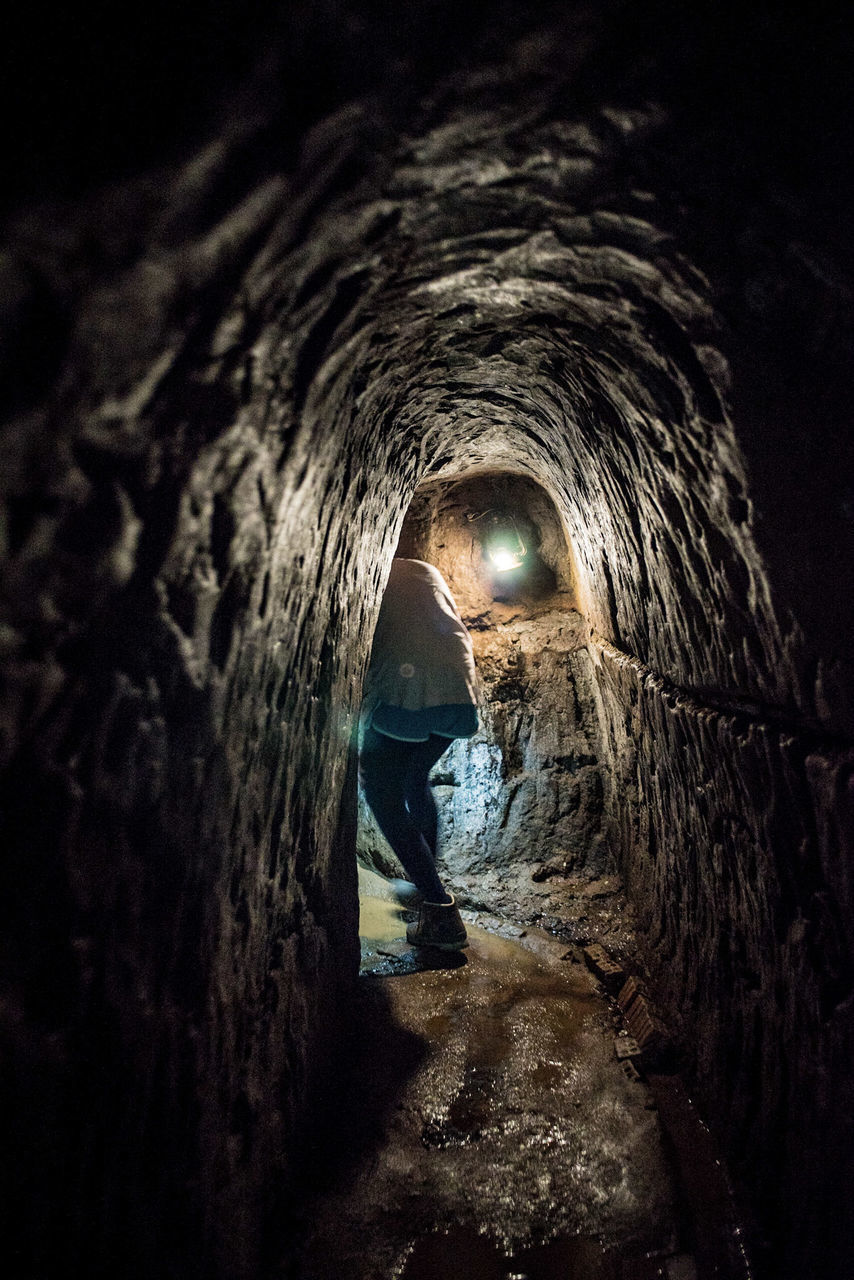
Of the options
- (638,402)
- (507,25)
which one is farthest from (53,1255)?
(638,402)

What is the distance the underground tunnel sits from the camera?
0.71 meters

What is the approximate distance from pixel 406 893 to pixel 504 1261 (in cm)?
236

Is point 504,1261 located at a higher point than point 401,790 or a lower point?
lower

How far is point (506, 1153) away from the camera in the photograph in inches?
71.6

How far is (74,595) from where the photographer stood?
76 cm

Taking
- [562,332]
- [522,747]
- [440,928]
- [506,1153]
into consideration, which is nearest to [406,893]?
[440,928]

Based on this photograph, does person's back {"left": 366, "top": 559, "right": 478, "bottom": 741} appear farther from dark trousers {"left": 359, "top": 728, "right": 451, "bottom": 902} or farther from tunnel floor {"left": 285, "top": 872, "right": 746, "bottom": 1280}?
tunnel floor {"left": 285, "top": 872, "right": 746, "bottom": 1280}

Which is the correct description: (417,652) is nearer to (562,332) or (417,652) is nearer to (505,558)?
(562,332)

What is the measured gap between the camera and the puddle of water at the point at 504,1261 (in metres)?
1.48

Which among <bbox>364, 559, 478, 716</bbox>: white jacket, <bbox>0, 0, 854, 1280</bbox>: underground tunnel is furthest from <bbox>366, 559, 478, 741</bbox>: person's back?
<bbox>0, 0, 854, 1280</bbox>: underground tunnel

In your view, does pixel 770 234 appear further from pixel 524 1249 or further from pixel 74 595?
pixel 524 1249

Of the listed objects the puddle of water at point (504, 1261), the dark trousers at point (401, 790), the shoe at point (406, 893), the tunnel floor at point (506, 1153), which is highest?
the dark trousers at point (401, 790)

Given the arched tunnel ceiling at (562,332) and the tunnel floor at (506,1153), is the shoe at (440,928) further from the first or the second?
the arched tunnel ceiling at (562,332)

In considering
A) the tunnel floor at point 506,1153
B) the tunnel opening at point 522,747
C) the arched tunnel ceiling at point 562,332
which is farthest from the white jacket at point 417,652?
the tunnel opening at point 522,747
